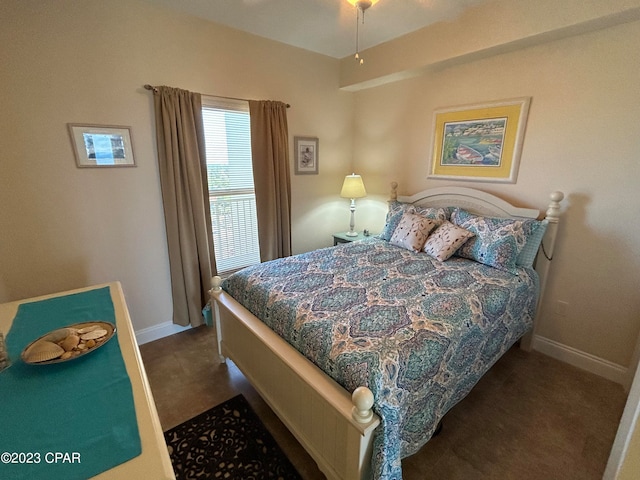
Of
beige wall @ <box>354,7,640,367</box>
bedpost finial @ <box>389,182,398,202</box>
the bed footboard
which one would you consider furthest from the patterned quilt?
bedpost finial @ <box>389,182,398,202</box>

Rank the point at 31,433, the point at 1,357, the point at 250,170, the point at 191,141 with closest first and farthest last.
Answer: the point at 31,433, the point at 1,357, the point at 191,141, the point at 250,170

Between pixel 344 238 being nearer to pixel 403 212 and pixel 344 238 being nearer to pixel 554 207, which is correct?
pixel 403 212

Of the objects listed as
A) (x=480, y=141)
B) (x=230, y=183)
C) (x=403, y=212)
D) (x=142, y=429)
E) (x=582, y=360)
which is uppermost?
(x=480, y=141)

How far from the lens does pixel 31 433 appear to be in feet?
2.40

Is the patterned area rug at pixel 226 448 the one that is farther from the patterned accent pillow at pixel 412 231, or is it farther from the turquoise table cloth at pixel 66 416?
the patterned accent pillow at pixel 412 231

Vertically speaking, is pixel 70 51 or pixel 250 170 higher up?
pixel 70 51

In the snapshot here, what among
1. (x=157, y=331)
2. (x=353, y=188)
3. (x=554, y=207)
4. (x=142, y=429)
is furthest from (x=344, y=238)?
(x=142, y=429)

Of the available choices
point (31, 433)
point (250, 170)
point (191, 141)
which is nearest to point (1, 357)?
point (31, 433)

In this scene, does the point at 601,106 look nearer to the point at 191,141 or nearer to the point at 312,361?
the point at 312,361

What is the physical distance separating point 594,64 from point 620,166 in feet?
2.37

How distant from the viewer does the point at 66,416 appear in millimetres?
778

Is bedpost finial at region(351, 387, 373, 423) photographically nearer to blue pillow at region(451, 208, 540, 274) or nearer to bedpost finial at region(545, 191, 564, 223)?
blue pillow at region(451, 208, 540, 274)

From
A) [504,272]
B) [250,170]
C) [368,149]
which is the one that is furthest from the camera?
[368,149]

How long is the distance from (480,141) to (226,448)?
301 centimetres
